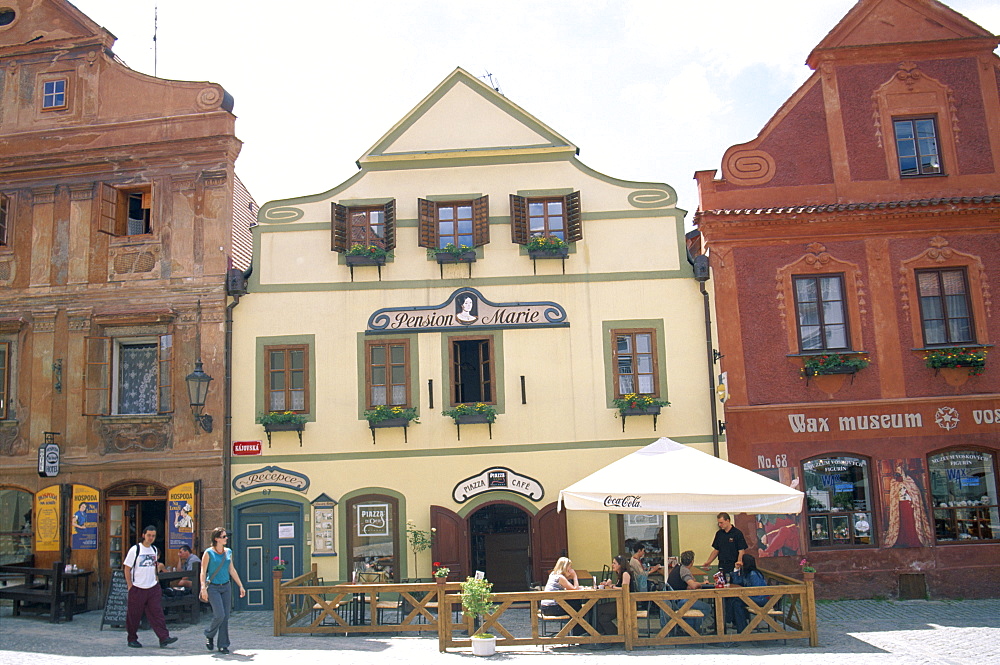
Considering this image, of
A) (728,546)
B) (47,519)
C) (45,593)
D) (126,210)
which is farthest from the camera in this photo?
(126,210)

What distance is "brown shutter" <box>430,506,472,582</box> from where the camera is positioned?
16031mm

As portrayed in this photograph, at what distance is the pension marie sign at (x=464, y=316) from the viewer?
663 inches

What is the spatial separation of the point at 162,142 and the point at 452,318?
695 cm

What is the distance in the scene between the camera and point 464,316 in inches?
663

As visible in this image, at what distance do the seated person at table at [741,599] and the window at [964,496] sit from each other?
5.34m

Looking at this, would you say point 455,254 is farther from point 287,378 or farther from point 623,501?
point 623,501

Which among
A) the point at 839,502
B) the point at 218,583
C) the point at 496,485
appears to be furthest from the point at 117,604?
the point at 839,502

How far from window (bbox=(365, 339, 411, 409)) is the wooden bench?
20.1ft

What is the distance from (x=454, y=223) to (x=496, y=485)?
209 inches

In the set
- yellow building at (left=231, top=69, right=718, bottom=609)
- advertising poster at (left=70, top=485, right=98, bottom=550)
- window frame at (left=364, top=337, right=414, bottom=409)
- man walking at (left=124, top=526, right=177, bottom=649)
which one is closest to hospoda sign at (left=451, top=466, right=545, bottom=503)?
yellow building at (left=231, top=69, right=718, bottom=609)

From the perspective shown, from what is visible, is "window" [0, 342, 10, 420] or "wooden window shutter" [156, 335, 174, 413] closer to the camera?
"wooden window shutter" [156, 335, 174, 413]

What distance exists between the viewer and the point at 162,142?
683 inches

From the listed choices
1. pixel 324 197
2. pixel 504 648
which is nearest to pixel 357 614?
pixel 504 648

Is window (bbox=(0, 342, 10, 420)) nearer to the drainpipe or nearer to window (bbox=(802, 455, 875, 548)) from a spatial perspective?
the drainpipe
